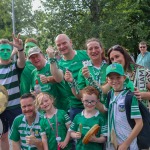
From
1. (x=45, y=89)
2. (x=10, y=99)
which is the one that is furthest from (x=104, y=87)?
(x=10, y=99)

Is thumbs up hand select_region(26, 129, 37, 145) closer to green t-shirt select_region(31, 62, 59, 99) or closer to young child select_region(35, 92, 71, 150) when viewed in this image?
young child select_region(35, 92, 71, 150)

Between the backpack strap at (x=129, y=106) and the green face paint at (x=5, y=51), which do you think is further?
the green face paint at (x=5, y=51)

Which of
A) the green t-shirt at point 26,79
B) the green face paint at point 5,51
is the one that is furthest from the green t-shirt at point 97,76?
the green face paint at point 5,51

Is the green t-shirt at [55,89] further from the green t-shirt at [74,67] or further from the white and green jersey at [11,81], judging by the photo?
the white and green jersey at [11,81]

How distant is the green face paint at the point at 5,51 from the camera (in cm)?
543

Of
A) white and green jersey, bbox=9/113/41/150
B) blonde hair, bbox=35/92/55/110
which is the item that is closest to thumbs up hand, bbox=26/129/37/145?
white and green jersey, bbox=9/113/41/150

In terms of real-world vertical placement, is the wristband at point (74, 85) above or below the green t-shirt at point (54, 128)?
above

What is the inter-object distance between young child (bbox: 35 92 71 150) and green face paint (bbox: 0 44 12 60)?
3.68 ft

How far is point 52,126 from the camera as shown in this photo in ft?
15.1

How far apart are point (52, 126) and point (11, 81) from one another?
1.29 m

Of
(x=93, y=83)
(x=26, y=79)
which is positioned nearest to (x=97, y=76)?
(x=93, y=83)

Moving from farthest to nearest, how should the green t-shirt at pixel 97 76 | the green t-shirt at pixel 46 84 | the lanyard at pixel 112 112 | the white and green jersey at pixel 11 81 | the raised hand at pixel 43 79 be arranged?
the white and green jersey at pixel 11 81 < the green t-shirt at pixel 46 84 < the raised hand at pixel 43 79 < the green t-shirt at pixel 97 76 < the lanyard at pixel 112 112

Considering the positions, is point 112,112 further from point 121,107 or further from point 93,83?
point 93,83

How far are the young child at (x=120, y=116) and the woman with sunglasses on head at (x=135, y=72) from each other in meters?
0.19
